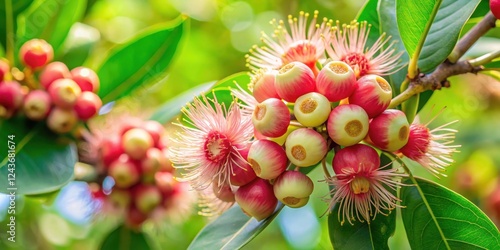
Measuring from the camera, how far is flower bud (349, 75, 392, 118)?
1576mm

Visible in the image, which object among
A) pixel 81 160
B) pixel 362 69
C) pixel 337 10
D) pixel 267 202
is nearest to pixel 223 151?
pixel 267 202

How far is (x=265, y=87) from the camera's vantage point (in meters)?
1.68

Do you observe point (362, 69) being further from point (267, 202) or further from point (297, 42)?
point (267, 202)

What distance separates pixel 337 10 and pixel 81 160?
205cm

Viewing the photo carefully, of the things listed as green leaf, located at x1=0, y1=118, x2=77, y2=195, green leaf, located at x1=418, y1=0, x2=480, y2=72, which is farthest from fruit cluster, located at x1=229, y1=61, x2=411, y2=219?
green leaf, located at x1=0, y1=118, x2=77, y2=195

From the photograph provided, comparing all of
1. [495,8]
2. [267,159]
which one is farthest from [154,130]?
[495,8]

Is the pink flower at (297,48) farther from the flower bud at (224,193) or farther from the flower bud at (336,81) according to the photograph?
the flower bud at (224,193)

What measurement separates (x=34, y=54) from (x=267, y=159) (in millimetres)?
1147

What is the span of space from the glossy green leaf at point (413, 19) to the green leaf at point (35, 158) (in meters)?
1.19

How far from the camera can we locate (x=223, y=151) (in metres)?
1.72

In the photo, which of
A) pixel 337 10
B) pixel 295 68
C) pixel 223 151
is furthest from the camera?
pixel 337 10

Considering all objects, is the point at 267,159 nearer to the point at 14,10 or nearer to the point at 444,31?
the point at 444,31

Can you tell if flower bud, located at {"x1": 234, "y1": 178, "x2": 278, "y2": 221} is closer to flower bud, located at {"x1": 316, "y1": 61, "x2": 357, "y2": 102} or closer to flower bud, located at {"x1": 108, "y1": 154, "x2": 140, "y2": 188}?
flower bud, located at {"x1": 316, "y1": 61, "x2": 357, "y2": 102}

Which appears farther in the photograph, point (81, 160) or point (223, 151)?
point (81, 160)
